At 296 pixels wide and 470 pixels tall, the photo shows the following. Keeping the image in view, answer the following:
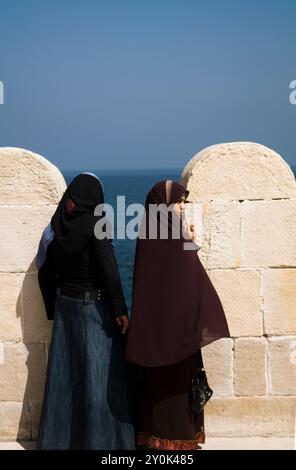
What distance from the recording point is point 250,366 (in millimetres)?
4543

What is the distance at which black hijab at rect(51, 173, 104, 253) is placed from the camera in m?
3.94

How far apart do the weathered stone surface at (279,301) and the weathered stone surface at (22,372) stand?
147 cm

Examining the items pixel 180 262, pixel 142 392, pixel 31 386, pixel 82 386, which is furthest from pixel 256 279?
pixel 31 386

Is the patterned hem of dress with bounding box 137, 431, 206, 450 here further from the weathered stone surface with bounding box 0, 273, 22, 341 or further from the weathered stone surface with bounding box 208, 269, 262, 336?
the weathered stone surface with bounding box 0, 273, 22, 341

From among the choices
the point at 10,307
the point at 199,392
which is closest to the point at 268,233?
the point at 199,392

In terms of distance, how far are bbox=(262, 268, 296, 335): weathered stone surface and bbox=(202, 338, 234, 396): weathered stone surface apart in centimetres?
29

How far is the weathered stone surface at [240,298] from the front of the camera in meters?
4.47

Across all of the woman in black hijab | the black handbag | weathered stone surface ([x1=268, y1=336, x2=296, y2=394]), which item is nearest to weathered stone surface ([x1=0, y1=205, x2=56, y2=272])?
the woman in black hijab

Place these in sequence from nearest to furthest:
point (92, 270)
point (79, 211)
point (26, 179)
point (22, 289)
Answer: point (79, 211) < point (92, 270) < point (26, 179) < point (22, 289)

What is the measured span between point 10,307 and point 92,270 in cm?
73

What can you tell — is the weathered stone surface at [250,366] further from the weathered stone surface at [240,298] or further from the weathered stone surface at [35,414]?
the weathered stone surface at [35,414]

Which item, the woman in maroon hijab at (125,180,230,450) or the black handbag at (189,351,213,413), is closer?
the woman in maroon hijab at (125,180,230,450)

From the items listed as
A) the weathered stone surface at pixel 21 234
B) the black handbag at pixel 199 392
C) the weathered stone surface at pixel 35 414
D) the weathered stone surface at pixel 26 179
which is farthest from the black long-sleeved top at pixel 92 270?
the weathered stone surface at pixel 35 414

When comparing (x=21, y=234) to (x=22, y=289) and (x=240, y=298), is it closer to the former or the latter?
(x=22, y=289)
